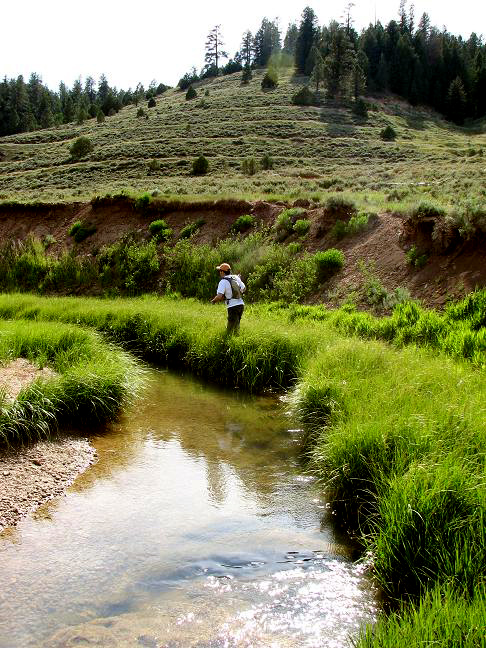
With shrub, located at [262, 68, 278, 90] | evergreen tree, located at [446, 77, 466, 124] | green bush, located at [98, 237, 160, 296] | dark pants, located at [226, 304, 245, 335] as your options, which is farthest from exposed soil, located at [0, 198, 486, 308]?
shrub, located at [262, 68, 278, 90]

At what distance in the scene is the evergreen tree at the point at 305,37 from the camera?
111m

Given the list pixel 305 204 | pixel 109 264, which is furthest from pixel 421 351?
pixel 109 264

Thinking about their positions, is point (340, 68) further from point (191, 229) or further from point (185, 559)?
point (185, 559)

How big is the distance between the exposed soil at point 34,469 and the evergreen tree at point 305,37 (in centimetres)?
11158

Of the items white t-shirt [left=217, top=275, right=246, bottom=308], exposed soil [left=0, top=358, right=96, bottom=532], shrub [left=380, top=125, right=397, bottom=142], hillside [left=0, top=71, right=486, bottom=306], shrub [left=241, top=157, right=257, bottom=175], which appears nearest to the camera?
exposed soil [left=0, top=358, right=96, bottom=532]

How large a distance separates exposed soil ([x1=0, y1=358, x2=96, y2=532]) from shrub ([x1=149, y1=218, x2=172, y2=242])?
53.4 feet

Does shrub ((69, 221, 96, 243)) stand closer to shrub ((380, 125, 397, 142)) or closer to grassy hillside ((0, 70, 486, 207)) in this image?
grassy hillside ((0, 70, 486, 207))

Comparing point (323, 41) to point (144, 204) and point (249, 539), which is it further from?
point (249, 539)

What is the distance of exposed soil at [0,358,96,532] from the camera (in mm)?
7266

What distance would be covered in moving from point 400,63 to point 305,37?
26.4 meters

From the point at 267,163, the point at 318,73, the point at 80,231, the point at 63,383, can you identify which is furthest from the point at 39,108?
the point at 63,383

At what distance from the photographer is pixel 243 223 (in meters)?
24.3

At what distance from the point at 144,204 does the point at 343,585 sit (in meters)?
24.3

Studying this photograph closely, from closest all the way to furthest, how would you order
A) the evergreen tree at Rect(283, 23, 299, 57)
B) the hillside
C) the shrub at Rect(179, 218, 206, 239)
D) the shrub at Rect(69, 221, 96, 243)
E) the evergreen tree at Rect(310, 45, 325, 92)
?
the hillside < the shrub at Rect(179, 218, 206, 239) < the shrub at Rect(69, 221, 96, 243) < the evergreen tree at Rect(310, 45, 325, 92) < the evergreen tree at Rect(283, 23, 299, 57)
